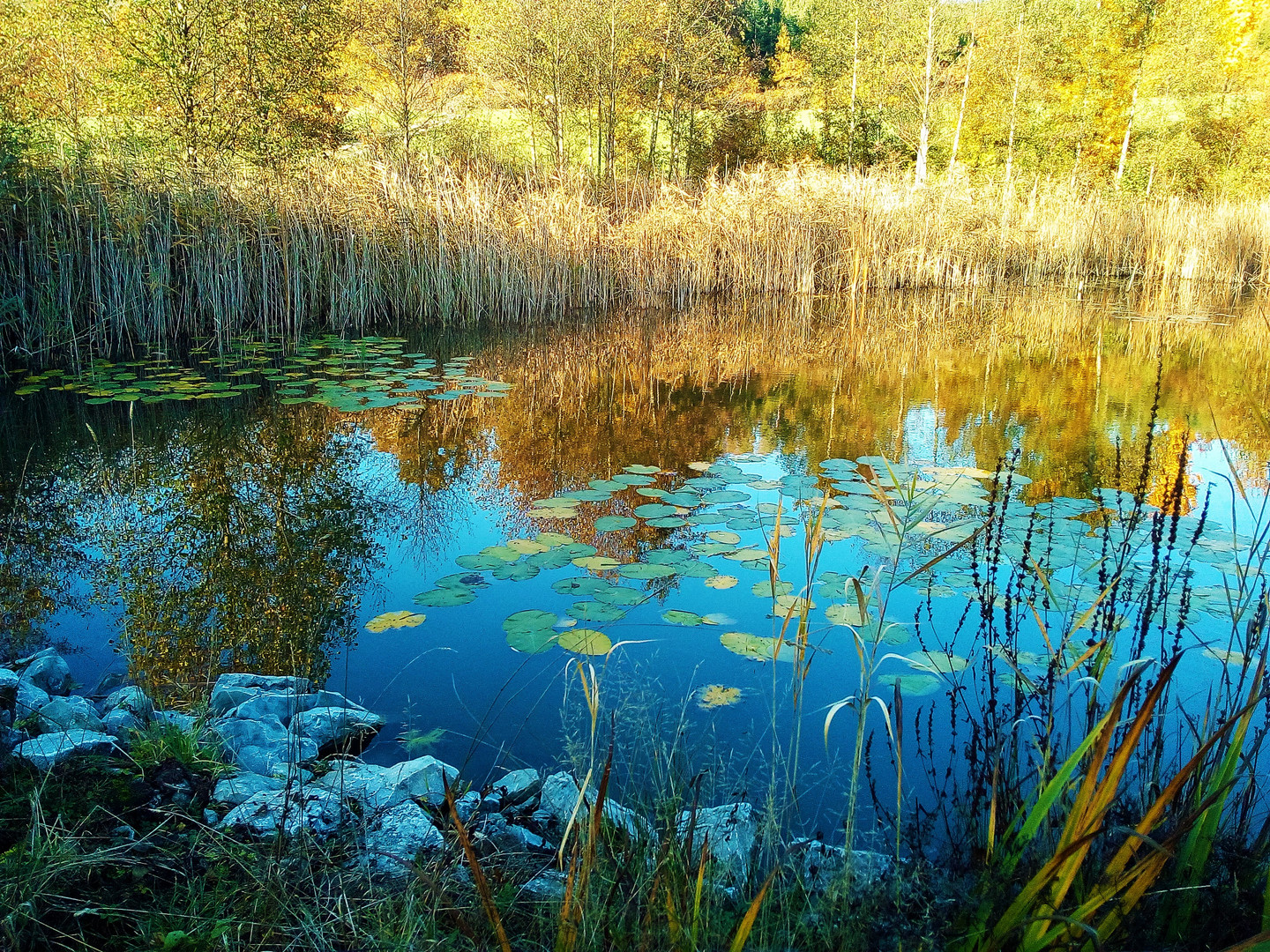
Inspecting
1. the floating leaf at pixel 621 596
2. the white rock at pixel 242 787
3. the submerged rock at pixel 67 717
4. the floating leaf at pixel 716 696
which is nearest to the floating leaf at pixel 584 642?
the floating leaf at pixel 621 596

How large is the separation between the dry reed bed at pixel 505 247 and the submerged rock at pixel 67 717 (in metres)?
5.07

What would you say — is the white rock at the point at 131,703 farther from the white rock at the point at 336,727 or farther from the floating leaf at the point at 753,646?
the floating leaf at the point at 753,646

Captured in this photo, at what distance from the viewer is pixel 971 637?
2.91 meters

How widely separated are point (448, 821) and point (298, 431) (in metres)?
3.81

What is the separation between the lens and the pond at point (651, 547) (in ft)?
7.51

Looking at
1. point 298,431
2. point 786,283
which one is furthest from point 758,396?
point 786,283

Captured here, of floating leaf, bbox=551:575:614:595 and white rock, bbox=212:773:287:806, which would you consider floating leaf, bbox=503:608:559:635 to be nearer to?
floating leaf, bbox=551:575:614:595

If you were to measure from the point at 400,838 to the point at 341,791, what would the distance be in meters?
0.17

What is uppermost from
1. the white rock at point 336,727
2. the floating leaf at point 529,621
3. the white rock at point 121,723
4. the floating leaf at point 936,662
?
the white rock at point 121,723

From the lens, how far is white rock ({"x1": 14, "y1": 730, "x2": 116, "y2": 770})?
185cm

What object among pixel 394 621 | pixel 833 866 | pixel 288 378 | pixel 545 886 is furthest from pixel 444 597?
pixel 288 378

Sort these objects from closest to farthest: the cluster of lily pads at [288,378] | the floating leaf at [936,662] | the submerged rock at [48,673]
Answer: the submerged rock at [48,673] → the floating leaf at [936,662] → the cluster of lily pads at [288,378]

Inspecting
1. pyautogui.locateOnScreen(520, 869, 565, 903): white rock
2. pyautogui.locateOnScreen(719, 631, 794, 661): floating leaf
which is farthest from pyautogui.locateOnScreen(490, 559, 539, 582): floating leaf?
pyautogui.locateOnScreen(520, 869, 565, 903): white rock

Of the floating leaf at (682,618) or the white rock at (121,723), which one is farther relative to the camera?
the floating leaf at (682,618)
